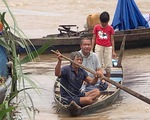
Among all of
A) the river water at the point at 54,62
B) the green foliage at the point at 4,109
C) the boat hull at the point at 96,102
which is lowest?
the river water at the point at 54,62

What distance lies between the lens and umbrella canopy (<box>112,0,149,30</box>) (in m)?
14.5

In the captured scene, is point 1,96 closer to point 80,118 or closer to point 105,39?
point 80,118

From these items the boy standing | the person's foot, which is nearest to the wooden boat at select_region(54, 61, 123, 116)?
the person's foot

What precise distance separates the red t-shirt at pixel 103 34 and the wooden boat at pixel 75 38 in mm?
3959

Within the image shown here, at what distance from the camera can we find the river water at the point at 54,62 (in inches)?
319

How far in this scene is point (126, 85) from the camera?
1030 cm

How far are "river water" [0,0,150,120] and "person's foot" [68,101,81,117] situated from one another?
0.11m

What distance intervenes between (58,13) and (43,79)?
13.8 meters

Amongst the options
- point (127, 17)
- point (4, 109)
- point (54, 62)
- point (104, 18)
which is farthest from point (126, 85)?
point (4, 109)

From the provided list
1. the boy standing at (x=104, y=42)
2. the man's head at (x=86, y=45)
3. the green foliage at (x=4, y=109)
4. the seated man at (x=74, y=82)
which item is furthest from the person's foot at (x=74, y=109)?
the green foliage at (x=4, y=109)

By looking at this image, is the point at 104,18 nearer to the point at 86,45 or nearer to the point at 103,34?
the point at 103,34

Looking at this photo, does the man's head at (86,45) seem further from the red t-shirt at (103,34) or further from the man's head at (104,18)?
the red t-shirt at (103,34)

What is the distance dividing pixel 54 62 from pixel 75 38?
3.35 ft

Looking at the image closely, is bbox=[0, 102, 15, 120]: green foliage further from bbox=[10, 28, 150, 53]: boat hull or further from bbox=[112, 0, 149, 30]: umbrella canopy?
bbox=[112, 0, 149, 30]: umbrella canopy
